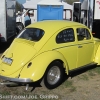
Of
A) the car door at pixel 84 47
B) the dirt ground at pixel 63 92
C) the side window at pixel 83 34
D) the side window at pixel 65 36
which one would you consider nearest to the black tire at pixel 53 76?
the dirt ground at pixel 63 92

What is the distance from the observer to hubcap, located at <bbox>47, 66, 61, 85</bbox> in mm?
5384

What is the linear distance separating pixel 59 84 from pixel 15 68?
136cm

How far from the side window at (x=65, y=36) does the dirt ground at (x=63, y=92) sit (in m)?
1.16

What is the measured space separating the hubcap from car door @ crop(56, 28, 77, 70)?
1.38ft

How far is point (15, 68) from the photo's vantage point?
5.06 m

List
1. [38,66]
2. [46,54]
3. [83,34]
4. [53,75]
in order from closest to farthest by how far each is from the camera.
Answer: [38,66], [46,54], [53,75], [83,34]

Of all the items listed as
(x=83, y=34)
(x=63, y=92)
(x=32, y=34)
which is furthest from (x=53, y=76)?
(x=83, y=34)

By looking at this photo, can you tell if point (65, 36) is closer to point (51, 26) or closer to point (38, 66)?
point (51, 26)

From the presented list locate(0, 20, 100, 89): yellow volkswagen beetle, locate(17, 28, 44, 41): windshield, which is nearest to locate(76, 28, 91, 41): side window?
locate(0, 20, 100, 89): yellow volkswagen beetle

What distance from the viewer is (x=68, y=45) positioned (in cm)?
580

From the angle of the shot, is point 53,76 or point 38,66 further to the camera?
point 53,76

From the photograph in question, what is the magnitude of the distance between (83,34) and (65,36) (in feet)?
3.10

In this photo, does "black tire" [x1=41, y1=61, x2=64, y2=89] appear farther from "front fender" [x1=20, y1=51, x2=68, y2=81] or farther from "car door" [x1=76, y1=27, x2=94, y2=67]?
"car door" [x1=76, y1=27, x2=94, y2=67]

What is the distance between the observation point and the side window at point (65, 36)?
5.71m
